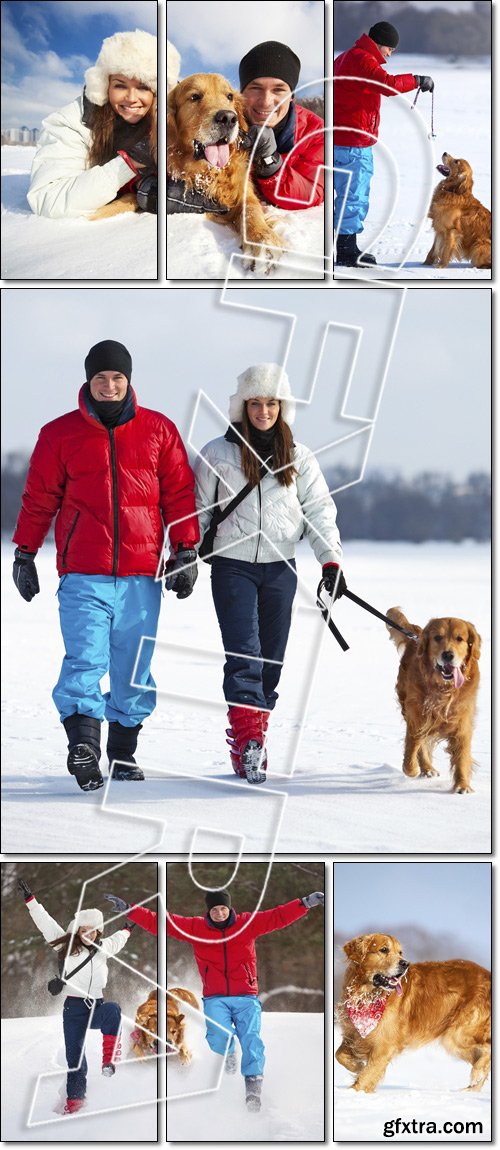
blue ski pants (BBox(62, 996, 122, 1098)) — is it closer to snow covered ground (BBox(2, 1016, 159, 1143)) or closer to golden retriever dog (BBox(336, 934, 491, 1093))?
snow covered ground (BBox(2, 1016, 159, 1143))

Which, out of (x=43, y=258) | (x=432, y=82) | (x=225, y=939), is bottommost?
(x=225, y=939)

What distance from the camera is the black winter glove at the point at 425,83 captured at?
4.57m

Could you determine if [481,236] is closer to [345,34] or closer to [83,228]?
[345,34]

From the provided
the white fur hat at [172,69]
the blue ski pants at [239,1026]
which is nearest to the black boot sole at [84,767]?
the blue ski pants at [239,1026]

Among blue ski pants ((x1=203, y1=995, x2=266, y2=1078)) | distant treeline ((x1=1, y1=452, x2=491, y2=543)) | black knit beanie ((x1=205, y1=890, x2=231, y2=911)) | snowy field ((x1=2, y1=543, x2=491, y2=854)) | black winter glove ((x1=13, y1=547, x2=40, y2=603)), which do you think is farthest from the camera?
distant treeline ((x1=1, y1=452, x2=491, y2=543))

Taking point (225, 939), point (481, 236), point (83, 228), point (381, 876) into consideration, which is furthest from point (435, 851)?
point (83, 228)

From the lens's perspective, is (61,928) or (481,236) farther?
(481,236)

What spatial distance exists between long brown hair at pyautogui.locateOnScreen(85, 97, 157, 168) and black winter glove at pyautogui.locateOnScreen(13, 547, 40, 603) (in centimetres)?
143

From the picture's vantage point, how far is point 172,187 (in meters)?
4.48

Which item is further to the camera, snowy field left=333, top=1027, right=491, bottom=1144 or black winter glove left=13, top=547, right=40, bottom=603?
black winter glove left=13, top=547, right=40, bottom=603

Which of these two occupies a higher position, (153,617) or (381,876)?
(153,617)

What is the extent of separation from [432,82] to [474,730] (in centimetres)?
241

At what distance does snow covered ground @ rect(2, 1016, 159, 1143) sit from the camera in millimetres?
4270

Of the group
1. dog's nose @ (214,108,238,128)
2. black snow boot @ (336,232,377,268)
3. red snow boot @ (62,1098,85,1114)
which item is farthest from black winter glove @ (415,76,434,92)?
red snow boot @ (62,1098,85,1114)
